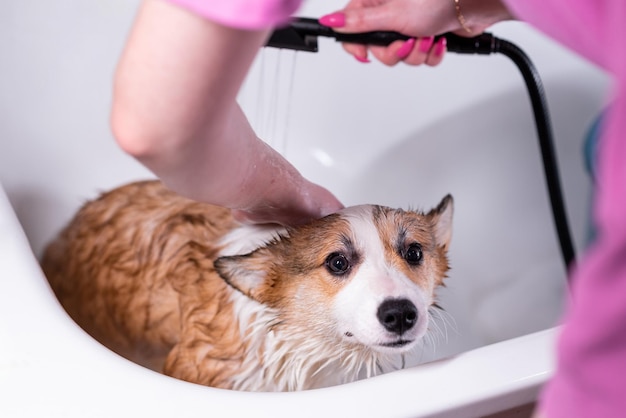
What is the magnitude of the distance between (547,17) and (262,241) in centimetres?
66

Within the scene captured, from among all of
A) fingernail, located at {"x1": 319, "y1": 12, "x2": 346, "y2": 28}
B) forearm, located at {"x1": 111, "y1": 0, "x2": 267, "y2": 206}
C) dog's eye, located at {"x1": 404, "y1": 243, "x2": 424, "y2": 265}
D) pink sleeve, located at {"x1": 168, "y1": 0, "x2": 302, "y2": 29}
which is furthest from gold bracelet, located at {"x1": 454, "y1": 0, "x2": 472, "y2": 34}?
pink sleeve, located at {"x1": 168, "y1": 0, "x2": 302, "y2": 29}

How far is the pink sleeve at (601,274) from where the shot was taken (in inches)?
19.4

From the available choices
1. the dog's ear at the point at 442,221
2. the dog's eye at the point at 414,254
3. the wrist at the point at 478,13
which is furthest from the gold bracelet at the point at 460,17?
the dog's eye at the point at 414,254

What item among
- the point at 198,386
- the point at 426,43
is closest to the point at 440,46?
the point at 426,43

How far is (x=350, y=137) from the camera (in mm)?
→ 2045

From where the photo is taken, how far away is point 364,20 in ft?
4.63

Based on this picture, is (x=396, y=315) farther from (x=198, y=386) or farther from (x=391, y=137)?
(x=391, y=137)

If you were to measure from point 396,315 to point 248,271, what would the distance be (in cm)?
23

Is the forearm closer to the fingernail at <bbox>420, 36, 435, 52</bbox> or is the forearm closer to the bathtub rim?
the bathtub rim

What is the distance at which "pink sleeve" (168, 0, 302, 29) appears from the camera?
54 cm

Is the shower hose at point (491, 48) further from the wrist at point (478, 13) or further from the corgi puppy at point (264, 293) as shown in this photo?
the corgi puppy at point (264, 293)

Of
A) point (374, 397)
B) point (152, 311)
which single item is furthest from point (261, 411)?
point (152, 311)

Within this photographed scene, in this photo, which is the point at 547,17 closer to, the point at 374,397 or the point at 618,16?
the point at 618,16

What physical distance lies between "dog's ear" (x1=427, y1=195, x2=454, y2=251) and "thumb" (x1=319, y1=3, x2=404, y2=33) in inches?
14.3
